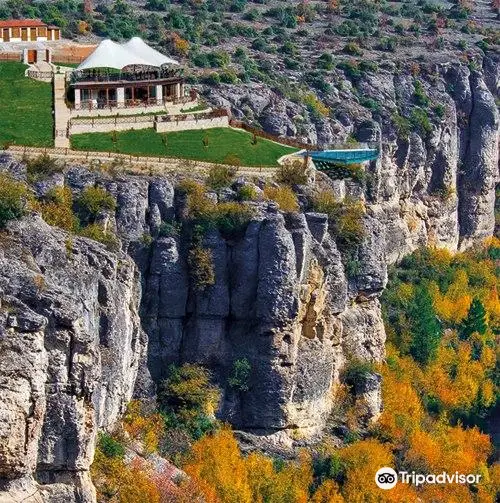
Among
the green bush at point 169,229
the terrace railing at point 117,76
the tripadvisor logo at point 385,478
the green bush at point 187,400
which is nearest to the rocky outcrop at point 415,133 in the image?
the terrace railing at point 117,76

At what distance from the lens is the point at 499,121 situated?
131 meters

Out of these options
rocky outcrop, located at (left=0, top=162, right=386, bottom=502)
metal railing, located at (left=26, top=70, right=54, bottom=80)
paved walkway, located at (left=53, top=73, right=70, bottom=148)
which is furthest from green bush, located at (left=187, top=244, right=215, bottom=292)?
metal railing, located at (left=26, top=70, right=54, bottom=80)

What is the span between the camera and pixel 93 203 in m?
80.1

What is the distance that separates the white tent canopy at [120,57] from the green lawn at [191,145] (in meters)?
4.54

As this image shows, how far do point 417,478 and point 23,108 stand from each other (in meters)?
26.6

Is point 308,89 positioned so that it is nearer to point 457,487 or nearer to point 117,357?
point 457,487

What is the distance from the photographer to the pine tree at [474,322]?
112m

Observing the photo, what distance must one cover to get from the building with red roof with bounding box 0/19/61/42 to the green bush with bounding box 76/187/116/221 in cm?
2955

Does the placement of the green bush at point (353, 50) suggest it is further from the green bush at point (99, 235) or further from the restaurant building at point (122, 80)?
the green bush at point (99, 235)

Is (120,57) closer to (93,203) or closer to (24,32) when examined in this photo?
(24,32)

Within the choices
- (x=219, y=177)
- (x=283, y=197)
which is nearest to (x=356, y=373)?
(x=283, y=197)

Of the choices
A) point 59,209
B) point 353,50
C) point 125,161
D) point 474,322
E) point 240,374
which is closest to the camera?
point 59,209

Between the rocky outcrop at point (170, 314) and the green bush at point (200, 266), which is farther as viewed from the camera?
the green bush at point (200, 266)

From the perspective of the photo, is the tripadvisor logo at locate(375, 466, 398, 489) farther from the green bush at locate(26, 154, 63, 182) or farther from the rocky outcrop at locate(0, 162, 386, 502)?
the green bush at locate(26, 154, 63, 182)
